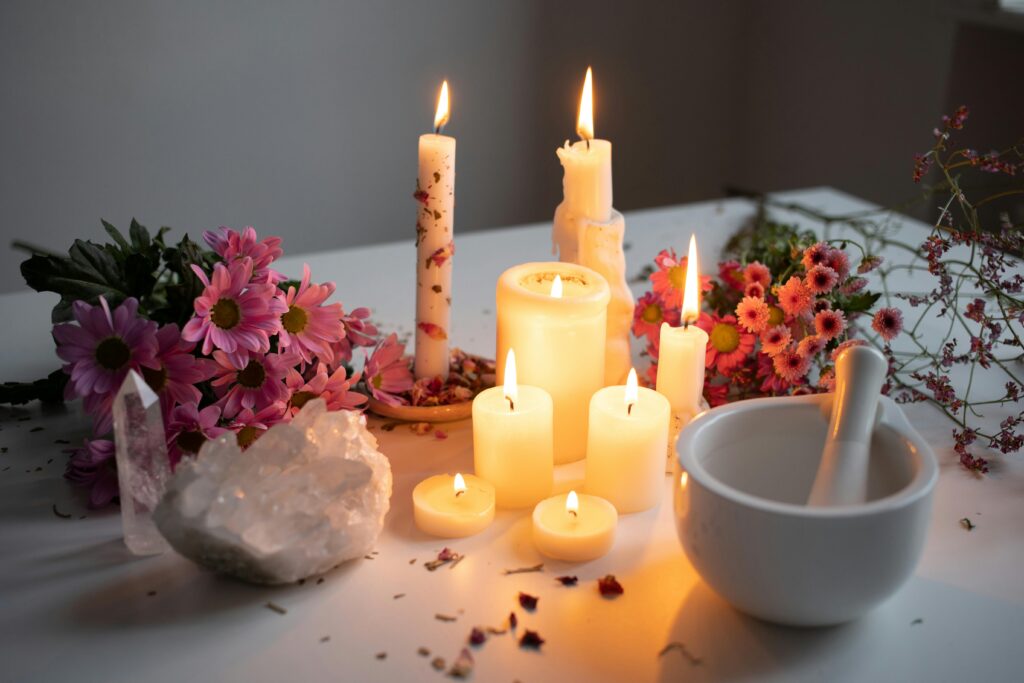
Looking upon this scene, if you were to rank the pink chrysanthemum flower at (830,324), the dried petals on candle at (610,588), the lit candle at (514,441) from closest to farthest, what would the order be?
the dried petals on candle at (610,588)
the lit candle at (514,441)
the pink chrysanthemum flower at (830,324)

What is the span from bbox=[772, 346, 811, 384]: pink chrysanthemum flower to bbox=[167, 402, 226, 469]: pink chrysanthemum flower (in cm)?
51

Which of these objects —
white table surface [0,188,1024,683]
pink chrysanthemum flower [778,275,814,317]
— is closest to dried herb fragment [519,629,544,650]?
white table surface [0,188,1024,683]

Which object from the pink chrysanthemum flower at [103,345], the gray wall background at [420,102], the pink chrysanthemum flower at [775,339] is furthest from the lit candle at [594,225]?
the gray wall background at [420,102]

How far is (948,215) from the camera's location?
3.20 feet

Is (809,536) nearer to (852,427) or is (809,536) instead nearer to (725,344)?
(852,427)

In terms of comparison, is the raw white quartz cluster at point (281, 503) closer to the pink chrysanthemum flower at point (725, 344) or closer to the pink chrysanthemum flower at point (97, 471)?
the pink chrysanthemum flower at point (97, 471)

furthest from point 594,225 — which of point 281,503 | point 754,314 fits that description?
point 281,503

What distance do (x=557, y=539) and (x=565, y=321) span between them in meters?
0.19

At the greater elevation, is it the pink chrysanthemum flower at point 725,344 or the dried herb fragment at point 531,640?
the pink chrysanthemum flower at point 725,344

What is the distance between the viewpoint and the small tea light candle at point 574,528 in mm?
795

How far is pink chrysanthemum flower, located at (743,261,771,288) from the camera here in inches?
40.6

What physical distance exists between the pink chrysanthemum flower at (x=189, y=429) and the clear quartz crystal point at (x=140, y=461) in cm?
5

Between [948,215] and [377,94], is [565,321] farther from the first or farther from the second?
[377,94]

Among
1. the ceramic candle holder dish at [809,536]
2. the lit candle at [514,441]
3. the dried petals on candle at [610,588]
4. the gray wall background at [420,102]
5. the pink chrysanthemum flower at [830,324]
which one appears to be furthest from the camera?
the gray wall background at [420,102]
